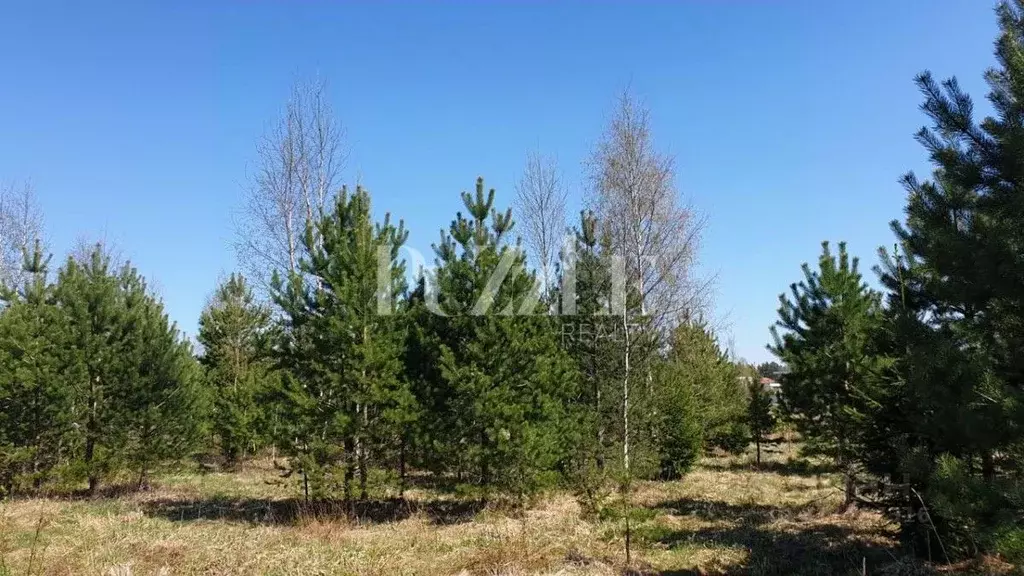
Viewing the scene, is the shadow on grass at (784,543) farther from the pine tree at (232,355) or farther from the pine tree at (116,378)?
the pine tree at (232,355)

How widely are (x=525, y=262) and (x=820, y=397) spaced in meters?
6.79

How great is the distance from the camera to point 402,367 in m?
11.6

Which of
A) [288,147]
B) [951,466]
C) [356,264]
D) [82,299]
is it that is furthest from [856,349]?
[82,299]

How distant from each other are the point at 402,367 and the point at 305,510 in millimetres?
3332

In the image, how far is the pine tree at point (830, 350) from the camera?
36.9ft

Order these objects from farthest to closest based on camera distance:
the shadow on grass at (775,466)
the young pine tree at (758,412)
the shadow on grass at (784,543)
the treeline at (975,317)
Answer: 1. the young pine tree at (758,412)
2. the shadow on grass at (775,466)
3. the shadow on grass at (784,543)
4. the treeline at (975,317)

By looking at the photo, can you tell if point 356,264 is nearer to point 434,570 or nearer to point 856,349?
point 434,570

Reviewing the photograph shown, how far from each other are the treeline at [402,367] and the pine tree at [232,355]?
289mm

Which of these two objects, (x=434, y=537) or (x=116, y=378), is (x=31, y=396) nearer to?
(x=116, y=378)

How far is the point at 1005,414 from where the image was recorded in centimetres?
421

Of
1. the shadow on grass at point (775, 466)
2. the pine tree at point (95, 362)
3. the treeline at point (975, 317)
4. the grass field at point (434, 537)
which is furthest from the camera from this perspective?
the shadow on grass at point (775, 466)

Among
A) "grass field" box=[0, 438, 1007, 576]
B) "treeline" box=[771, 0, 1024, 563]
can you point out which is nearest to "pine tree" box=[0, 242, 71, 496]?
"grass field" box=[0, 438, 1007, 576]

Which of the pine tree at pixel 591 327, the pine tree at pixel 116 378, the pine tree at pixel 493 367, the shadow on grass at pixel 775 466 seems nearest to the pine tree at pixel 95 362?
the pine tree at pixel 116 378

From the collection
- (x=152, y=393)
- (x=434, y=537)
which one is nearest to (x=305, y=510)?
(x=434, y=537)
